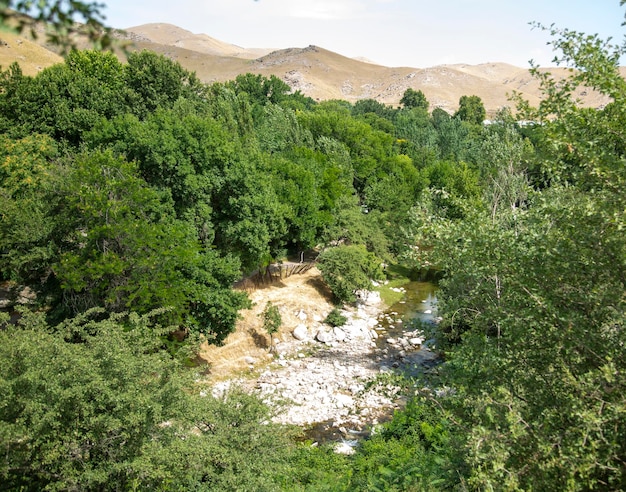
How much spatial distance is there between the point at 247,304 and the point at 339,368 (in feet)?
19.3

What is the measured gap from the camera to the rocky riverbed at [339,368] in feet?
66.8

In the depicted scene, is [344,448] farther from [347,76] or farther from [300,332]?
[347,76]

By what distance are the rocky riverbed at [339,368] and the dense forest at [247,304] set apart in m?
2.63

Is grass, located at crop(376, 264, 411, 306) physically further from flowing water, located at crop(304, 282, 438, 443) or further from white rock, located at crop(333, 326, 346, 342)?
white rock, located at crop(333, 326, 346, 342)

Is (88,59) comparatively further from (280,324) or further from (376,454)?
(376,454)

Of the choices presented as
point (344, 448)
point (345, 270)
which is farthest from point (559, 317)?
point (345, 270)

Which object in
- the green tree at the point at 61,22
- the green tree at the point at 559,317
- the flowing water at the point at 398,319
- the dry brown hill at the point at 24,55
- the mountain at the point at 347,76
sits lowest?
the flowing water at the point at 398,319

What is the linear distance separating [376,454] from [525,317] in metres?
9.87

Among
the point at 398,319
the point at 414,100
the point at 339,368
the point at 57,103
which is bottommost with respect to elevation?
the point at 339,368

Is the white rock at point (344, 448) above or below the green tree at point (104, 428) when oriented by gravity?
below

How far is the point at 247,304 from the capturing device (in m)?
23.0

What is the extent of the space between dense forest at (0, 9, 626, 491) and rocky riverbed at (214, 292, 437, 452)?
8.64 ft

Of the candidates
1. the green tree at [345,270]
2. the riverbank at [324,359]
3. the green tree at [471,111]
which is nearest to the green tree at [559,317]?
the riverbank at [324,359]

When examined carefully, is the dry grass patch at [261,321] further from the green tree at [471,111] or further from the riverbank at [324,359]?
the green tree at [471,111]
